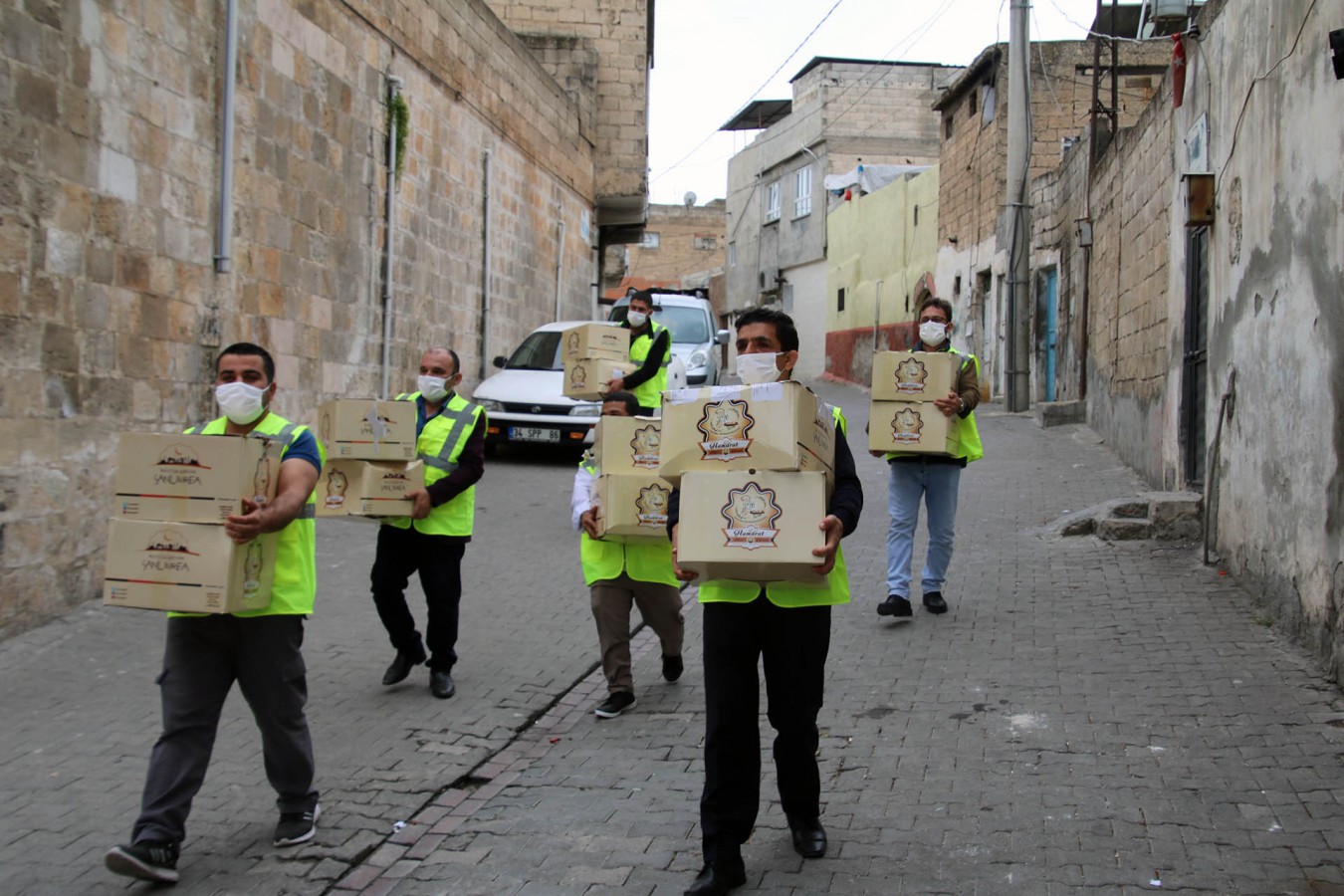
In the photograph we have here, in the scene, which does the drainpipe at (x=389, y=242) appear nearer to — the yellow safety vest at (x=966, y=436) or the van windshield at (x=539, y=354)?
the van windshield at (x=539, y=354)

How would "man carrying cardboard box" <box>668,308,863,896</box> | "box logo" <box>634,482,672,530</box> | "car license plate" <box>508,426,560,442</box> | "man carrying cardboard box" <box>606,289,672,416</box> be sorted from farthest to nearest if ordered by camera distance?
"car license plate" <box>508,426,560,442</box> → "man carrying cardboard box" <box>606,289,672,416</box> → "box logo" <box>634,482,672,530</box> → "man carrying cardboard box" <box>668,308,863,896</box>

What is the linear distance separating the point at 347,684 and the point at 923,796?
314cm

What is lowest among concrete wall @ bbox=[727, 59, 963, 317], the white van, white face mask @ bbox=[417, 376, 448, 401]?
white face mask @ bbox=[417, 376, 448, 401]

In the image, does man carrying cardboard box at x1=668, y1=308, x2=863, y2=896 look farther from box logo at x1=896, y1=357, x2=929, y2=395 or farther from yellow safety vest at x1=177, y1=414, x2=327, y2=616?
box logo at x1=896, y1=357, x2=929, y2=395

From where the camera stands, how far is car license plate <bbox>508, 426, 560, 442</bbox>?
14586 mm

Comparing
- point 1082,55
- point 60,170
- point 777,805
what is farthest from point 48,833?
point 1082,55

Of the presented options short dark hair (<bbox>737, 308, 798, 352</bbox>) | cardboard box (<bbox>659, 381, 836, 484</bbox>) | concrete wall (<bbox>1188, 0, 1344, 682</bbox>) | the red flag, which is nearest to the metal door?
the red flag

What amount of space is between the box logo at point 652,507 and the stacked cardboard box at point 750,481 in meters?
1.97

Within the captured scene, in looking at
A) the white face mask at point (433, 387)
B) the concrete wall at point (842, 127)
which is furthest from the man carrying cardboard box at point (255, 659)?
the concrete wall at point (842, 127)

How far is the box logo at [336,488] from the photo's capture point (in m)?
6.55

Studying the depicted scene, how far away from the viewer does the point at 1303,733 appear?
17.4ft

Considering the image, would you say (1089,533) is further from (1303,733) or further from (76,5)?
(76,5)

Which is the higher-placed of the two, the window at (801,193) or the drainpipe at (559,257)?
the window at (801,193)

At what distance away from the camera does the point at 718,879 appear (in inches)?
156
